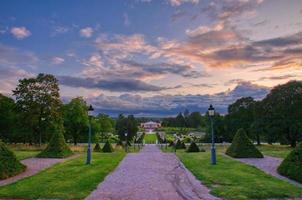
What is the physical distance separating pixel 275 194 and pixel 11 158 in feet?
47.4

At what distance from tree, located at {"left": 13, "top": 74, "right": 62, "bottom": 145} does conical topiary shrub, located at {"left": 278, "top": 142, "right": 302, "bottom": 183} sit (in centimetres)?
3875

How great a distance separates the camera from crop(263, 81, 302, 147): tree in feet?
164

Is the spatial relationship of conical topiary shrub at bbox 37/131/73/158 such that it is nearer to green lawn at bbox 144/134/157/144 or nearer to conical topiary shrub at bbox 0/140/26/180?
conical topiary shrub at bbox 0/140/26/180

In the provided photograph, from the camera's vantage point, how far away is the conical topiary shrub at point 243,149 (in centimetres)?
3108

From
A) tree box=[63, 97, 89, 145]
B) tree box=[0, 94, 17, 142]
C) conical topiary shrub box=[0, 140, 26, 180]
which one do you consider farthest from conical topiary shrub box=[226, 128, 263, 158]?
tree box=[0, 94, 17, 142]

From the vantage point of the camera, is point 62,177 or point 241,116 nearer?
point 62,177

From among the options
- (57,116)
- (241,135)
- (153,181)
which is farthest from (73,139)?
(153,181)

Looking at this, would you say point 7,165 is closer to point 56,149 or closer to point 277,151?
point 56,149

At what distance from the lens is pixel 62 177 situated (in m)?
18.6

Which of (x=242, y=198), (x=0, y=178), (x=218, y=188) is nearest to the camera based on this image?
(x=242, y=198)

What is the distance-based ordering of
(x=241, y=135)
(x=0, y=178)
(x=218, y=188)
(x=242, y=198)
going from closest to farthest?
(x=242, y=198)
(x=218, y=188)
(x=0, y=178)
(x=241, y=135)

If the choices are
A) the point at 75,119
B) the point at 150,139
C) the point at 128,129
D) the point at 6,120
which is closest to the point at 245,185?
the point at 6,120

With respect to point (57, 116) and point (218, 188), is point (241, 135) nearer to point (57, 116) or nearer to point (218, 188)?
point (218, 188)

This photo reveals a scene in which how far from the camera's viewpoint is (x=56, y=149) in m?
33.2
